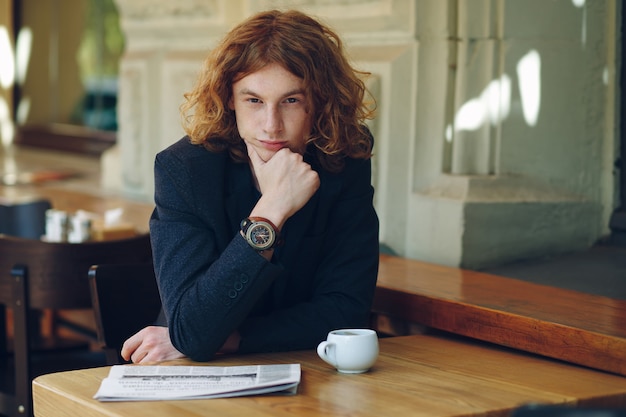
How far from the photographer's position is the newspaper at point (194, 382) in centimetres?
179

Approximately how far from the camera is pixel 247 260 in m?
2.07

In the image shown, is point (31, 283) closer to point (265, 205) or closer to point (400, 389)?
point (265, 205)

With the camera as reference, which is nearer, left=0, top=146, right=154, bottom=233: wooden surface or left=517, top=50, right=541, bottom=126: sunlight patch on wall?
left=517, top=50, right=541, bottom=126: sunlight patch on wall

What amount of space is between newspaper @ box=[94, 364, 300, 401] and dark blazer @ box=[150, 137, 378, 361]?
13 cm

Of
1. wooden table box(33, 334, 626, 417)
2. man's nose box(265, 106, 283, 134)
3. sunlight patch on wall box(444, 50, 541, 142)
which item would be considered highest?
sunlight patch on wall box(444, 50, 541, 142)

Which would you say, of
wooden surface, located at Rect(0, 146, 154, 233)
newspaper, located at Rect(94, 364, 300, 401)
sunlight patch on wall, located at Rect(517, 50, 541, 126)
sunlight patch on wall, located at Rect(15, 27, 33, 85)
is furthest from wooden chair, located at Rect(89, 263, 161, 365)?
sunlight patch on wall, located at Rect(15, 27, 33, 85)

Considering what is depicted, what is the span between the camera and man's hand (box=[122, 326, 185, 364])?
7.07 ft

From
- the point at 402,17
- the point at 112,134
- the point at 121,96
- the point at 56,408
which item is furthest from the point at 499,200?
the point at 112,134

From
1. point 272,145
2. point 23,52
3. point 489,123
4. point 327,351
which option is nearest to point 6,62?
point 23,52

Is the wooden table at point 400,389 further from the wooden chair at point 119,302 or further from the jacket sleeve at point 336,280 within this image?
the wooden chair at point 119,302

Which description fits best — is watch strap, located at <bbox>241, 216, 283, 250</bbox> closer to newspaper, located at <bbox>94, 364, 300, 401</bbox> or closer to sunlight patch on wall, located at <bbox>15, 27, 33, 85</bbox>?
newspaper, located at <bbox>94, 364, 300, 401</bbox>

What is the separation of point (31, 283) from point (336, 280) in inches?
36.9

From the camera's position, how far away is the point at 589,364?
2.17 meters

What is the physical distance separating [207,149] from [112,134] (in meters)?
3.48
